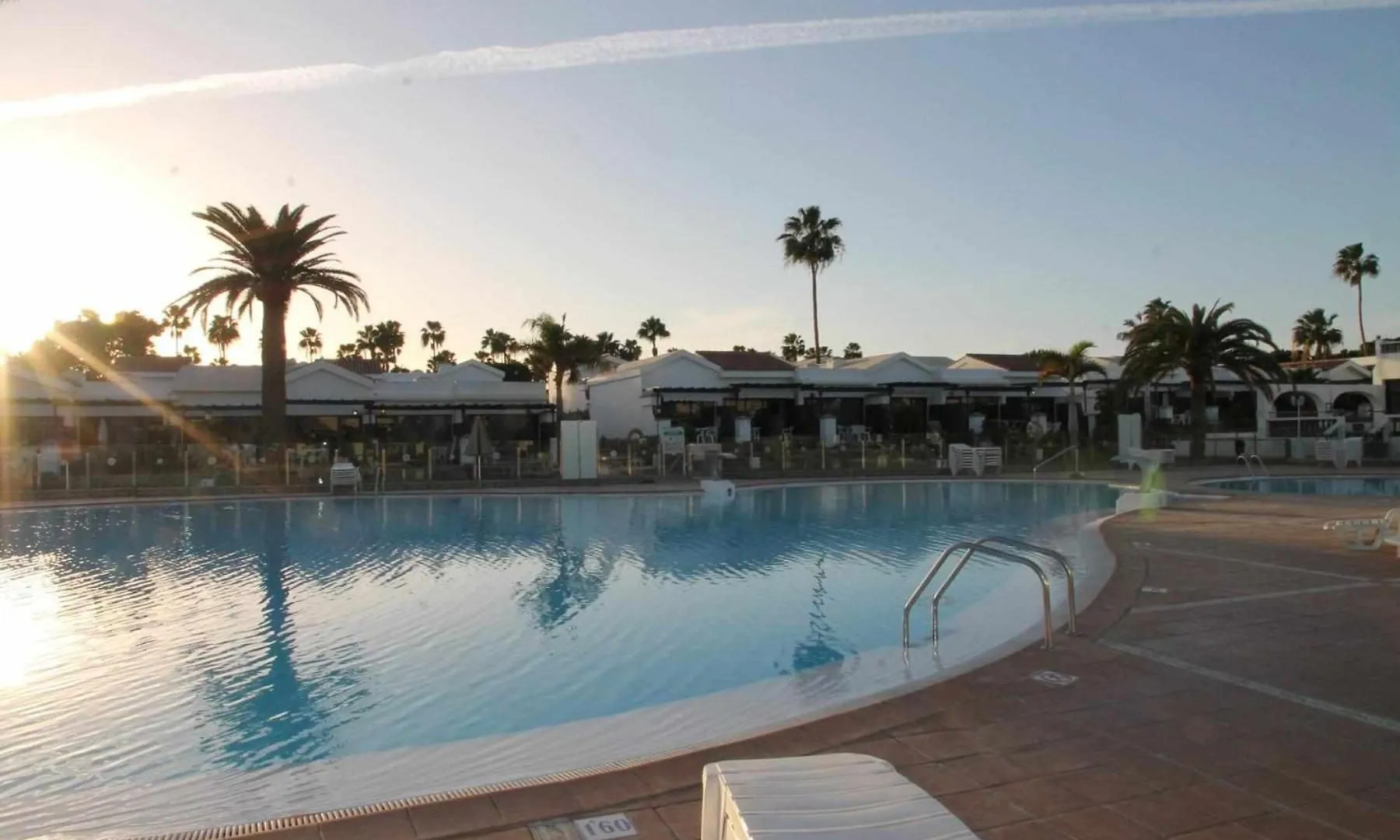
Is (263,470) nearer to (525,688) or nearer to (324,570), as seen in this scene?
(324,570)

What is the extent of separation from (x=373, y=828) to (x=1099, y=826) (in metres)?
2.73

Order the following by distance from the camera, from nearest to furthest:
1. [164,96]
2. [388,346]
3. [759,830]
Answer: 1. [759,830]
2. [164,96]
3. [388,346]

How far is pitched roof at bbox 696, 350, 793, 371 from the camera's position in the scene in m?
31.8

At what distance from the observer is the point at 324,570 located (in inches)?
491

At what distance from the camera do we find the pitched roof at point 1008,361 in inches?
1481

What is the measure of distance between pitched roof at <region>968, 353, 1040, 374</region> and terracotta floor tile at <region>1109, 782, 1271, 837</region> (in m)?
34.7

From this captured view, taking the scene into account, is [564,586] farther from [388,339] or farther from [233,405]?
[388,339]

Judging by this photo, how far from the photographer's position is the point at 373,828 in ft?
12.0

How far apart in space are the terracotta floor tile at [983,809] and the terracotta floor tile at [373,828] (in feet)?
6.77

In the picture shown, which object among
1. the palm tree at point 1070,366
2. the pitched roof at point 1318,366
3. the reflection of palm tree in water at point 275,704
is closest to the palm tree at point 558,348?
the palm tree at point 1070,366

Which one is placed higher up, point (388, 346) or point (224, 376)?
point (388, 346)

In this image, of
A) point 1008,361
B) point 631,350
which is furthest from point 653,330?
point 1008,361

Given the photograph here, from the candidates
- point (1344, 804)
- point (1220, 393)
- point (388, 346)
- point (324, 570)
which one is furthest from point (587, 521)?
point (388, 346)

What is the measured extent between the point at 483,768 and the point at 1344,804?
4060 mm
